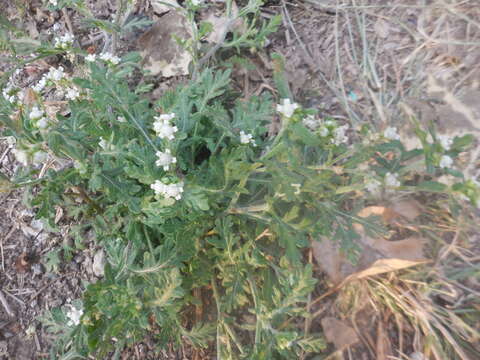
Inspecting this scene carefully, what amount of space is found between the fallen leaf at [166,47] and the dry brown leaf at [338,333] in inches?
73.0

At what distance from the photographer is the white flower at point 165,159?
1575 millimetres

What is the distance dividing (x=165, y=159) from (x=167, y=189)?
13 cm

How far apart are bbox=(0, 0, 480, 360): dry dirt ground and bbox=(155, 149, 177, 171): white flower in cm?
119

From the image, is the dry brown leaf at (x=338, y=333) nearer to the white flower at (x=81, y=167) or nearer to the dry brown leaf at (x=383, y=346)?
the dry brown leaf at (x=383, y=346)

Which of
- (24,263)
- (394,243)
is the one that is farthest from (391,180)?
(24,263)

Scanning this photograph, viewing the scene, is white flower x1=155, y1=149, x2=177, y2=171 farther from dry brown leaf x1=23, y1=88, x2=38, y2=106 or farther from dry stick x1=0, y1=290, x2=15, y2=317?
dry stick x1=0, y1=290, x2=15, y2=317

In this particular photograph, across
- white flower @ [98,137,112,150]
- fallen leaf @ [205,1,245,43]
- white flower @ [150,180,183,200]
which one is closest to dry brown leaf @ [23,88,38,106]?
white flower @ [98,137,112,150]

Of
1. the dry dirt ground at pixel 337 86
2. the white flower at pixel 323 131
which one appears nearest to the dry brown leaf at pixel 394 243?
the dry dirt ground at pixel 337 86

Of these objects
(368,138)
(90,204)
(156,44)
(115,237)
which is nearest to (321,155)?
(368,138)

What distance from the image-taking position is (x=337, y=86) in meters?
2.64

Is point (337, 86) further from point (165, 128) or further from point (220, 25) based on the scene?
point (165, 128)

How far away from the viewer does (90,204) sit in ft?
7.61

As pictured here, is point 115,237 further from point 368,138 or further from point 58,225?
point 368,138

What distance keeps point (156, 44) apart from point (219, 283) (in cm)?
178
